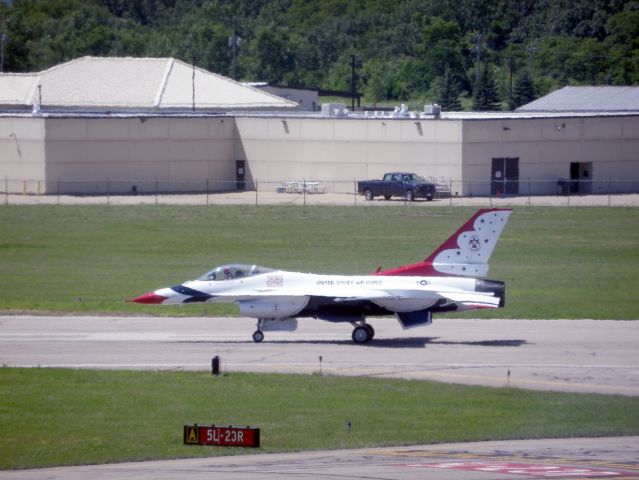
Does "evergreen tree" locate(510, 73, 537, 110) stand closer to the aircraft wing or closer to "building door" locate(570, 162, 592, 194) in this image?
"building door" locate(570, 162, 592, 194)

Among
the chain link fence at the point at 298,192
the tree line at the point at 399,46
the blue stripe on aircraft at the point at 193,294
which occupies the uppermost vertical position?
the tree line at the point at 399,46

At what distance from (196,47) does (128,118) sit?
8438 cm

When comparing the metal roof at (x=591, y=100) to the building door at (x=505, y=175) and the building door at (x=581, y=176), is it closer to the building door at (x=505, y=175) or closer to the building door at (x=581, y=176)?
the building door at (x=581, y=176)

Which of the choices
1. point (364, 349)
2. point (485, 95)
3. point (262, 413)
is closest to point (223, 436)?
point (262, 413)

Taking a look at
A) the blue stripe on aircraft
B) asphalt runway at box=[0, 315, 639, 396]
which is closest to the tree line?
asphalt runway at box=[0, 315, 639, 396]

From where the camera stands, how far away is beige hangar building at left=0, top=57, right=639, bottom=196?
75125 millimetres

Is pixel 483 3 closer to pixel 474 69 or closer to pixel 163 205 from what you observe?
pixel 474 69

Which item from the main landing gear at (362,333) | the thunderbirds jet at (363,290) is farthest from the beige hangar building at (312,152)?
the main landing gear at (362,333)

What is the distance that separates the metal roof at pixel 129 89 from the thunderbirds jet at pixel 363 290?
60.3 m

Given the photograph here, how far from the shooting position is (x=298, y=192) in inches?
3061

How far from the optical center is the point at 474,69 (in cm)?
14200

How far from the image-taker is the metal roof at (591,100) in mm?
94062

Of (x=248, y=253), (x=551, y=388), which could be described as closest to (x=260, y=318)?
(x=551, y=388)

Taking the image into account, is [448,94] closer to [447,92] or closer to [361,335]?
[447,92]
